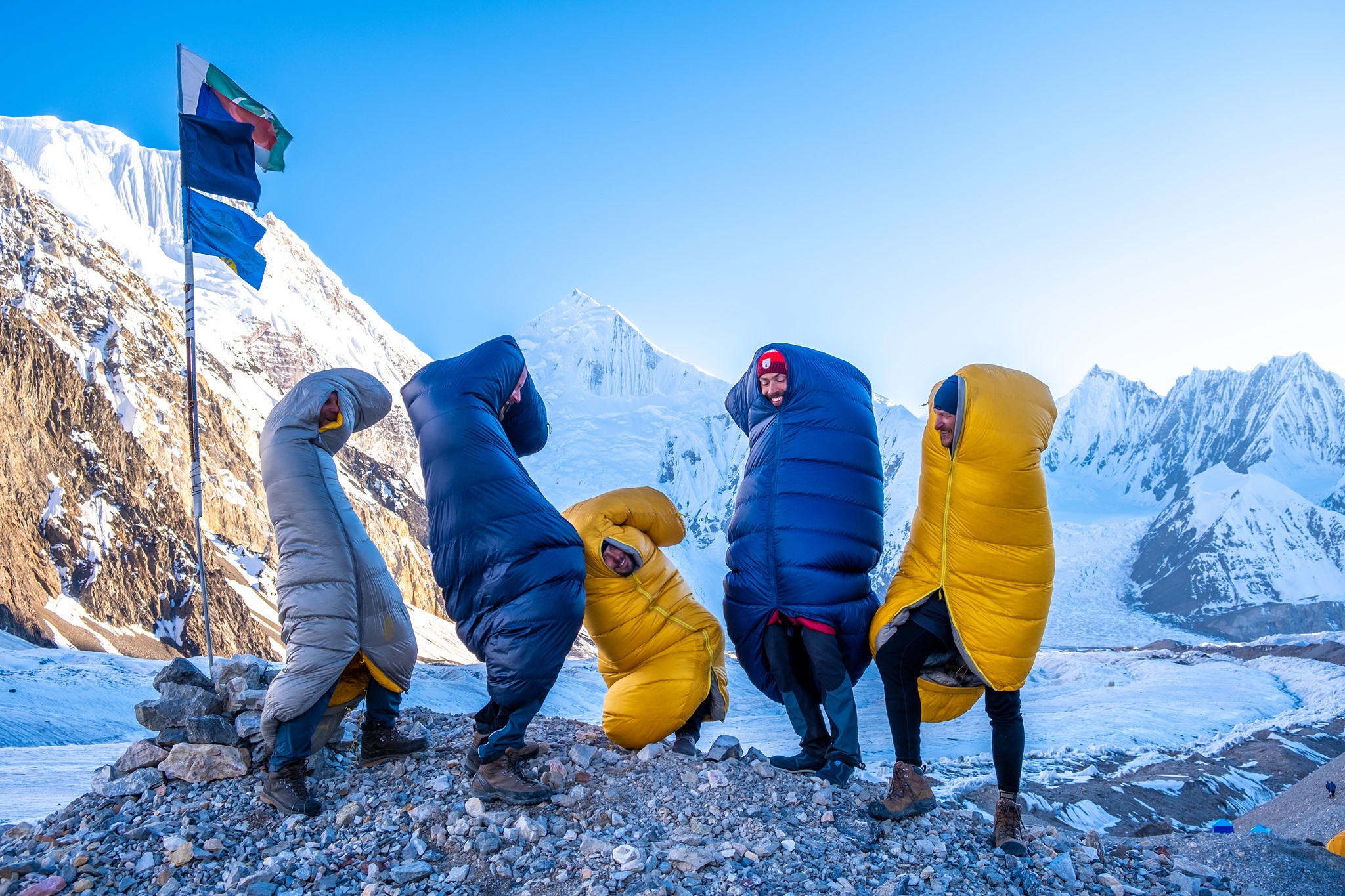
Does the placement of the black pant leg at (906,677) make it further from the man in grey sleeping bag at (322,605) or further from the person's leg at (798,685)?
the man in grey sleeping bag at (322,605)

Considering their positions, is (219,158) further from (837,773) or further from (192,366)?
(837,773)

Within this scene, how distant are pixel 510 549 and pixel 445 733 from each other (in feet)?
6.59

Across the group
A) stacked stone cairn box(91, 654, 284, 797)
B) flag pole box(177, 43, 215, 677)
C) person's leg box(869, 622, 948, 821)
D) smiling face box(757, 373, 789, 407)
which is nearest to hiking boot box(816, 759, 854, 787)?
person's leg box(869, 622, 948, 821)

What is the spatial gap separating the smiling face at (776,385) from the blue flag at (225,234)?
4385mm

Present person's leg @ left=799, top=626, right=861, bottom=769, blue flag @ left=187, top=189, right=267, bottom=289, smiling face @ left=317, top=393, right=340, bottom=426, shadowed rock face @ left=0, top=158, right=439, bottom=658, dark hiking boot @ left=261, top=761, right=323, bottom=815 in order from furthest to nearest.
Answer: shadowed rock face @ left=0, top=158, right=439, bottom=658
blue flag @ left=187, top=189, right=267, bottom=289
person's leg @ left=799, top=626, right=861, bottom=769
smiling face @ left=317, top=393, right=340, bottom=426
dark hiking boot @ left=261, top=761, right=323, bottom=815

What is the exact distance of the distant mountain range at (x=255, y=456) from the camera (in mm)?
55406

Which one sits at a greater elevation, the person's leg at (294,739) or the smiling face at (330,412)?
the smiling face at (330,412)

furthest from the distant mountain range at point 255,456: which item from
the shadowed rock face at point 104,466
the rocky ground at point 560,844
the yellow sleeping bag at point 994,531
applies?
the yellow sleeping bag at point 994,531

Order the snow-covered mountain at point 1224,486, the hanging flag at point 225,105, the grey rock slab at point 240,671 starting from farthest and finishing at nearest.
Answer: the snow-covered mountain at point 1224,486 → the hanging flag at point 225,105 → the grey rock slab at point 240,671

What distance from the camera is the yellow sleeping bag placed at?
13.4 ft

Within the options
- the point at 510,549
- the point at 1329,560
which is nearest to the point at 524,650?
the point at 510,549

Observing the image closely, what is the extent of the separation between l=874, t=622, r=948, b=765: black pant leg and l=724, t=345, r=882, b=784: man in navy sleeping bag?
0.52 meters

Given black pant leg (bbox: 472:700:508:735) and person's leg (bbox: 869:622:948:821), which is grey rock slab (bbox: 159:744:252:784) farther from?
person's leg (bbox: 869:622:948:821)

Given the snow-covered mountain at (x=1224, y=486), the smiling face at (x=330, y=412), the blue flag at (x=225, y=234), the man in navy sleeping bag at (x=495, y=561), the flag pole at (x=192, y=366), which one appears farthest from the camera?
the snow-covered mountain at (x=1224, y=486)
